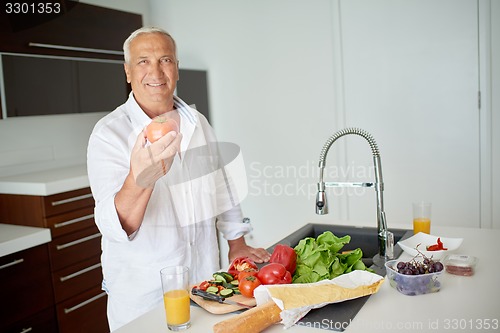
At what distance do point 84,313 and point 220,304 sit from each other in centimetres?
162

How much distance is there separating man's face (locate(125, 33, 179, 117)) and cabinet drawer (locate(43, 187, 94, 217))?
106 cm

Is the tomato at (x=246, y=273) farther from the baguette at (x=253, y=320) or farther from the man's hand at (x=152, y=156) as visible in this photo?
the man's hand at (x=152, y=156)

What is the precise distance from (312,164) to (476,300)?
2.12m

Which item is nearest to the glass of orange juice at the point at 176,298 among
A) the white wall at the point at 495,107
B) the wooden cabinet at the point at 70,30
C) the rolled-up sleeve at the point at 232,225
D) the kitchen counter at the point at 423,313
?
the kitchen counter at the point at 423,313

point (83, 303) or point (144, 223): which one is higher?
point (144, 223)

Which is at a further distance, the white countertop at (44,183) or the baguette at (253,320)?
the white countertop at (44,183)

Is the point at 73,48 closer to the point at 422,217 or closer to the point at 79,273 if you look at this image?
the point at 79,273

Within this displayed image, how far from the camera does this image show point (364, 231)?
1.85 m

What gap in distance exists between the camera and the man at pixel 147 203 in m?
1.41

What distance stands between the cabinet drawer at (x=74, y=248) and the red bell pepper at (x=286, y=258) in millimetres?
1482

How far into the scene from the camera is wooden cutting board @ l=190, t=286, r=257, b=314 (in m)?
1.20

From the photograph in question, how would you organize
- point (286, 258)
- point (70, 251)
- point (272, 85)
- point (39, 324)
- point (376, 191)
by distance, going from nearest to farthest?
point (286, 258), point (376, 191), point (39, 324), point (70, 251), point (272, 85)

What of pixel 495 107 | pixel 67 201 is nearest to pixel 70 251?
pixel 67 201

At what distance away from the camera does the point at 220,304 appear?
122 cm
